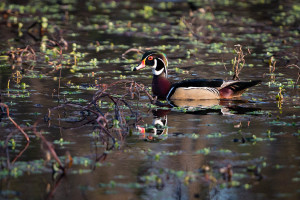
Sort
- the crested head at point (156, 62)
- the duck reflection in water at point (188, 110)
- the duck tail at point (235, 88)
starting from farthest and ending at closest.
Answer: the crested head at point (156, 62), the duck tail at point (235, 88), the duck reflection in water at point (188, 110)

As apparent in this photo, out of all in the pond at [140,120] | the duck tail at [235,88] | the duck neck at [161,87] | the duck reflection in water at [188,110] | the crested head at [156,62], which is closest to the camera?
the pond at [140,120]

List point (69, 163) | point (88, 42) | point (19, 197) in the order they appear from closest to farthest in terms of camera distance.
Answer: point (19, 197), point (69, 163), point (88, 42)

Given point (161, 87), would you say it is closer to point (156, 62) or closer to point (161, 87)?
point (161, 87)

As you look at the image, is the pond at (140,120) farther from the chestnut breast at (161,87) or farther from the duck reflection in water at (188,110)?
the chestnut breast at (161,87)

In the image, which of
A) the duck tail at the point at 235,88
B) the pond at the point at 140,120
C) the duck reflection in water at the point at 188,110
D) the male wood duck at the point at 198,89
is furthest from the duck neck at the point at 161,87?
the duck tail at the point at 235,88

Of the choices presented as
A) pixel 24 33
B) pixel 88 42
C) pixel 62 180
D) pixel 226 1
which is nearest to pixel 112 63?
pixel 88 42

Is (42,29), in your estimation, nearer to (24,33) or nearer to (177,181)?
(24,33)

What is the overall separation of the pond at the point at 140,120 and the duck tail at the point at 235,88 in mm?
168

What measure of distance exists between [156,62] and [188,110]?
2.32 metres

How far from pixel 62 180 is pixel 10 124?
3.08 metres

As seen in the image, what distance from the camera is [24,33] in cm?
2319

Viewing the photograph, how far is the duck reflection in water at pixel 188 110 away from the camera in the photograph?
34.9ft

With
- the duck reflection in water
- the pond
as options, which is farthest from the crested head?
the duck reflection in water

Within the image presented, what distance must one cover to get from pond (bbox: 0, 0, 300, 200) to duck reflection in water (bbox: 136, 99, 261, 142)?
0.03 metres
